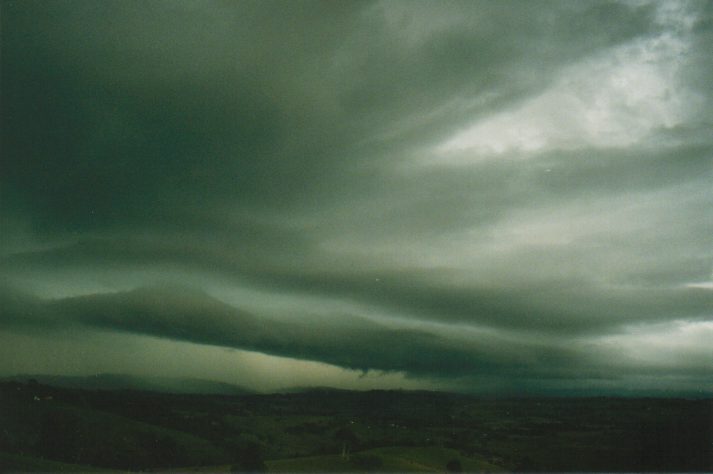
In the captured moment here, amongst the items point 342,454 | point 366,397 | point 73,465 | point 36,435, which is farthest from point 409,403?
point 36,435

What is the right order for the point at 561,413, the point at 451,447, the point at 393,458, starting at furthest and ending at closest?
the point at 561,413 → the point at 451,447 → the point at 393,458

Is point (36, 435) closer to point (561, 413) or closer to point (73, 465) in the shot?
point (73, 465)

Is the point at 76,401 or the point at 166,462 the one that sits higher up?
the point at 76,401

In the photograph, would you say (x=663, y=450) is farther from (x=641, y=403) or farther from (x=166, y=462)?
(x=166, y=462)

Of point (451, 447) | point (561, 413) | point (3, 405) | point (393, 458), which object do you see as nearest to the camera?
point (3, 405)

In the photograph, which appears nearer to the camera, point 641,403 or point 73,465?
point 73,465

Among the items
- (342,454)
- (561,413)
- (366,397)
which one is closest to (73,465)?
(342,454)
